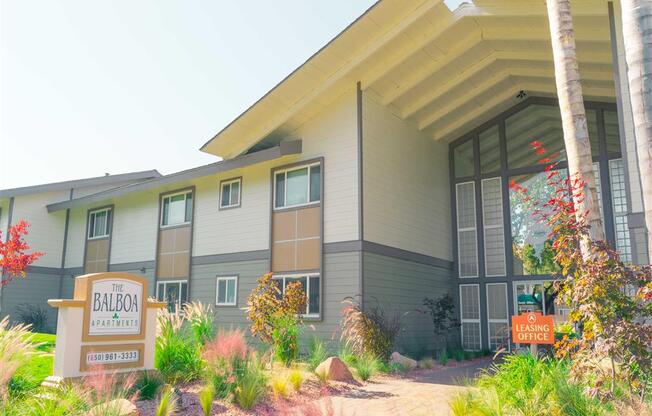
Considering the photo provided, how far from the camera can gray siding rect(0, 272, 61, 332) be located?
2155 cm

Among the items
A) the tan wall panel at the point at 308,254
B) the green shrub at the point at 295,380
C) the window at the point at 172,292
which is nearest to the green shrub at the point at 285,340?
the green shrub at the point at 295,380

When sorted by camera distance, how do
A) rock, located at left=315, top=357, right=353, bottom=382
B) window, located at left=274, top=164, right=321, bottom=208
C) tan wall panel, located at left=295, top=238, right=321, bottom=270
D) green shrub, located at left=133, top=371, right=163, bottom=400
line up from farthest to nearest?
window, located at left=274, top=164, right=321, bottom=208 < tan wall panel, located at left=295, top=238, right=321, bottom=270 < rock, located at left=315, top=357, right=353, bottom=382 < green shrub, located at left=133, top=371, right=163, bottom=400

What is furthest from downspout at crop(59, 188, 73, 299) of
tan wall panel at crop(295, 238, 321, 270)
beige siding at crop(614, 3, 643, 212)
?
beige siding at crop(614, 3, 643, 212)

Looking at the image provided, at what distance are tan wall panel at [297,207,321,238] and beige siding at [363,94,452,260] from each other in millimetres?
1466

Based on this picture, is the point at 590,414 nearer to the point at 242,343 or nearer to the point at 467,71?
the point at 242,343

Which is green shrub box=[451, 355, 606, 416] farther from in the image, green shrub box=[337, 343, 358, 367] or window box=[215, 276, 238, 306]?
window box=[215, 276, 238, 306]

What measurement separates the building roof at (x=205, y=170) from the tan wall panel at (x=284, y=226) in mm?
1680

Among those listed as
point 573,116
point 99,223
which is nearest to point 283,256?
point 573,116

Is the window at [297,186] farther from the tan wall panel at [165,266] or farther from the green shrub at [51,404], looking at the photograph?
the green shrub at [51,404]

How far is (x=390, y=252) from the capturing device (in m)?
15.5

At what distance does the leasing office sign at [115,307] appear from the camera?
26.3 feet

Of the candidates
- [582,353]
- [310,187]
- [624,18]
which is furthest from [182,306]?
[624,18]

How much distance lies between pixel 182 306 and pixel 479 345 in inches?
381

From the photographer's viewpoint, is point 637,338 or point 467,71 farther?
point 467,71
